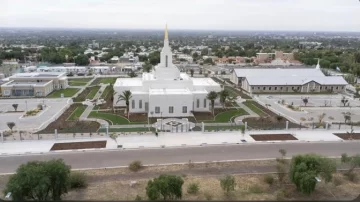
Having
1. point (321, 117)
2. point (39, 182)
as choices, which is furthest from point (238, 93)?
point (39, 182)

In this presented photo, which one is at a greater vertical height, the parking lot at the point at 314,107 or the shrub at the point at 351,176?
the parking lot at the point at 314,107

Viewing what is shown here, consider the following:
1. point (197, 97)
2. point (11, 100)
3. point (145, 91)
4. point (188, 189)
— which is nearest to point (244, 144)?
point (188, 189)

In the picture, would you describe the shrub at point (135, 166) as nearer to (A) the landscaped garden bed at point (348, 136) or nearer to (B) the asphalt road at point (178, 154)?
(B) the asphalt road at point (178, 154)

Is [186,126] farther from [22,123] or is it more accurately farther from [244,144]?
[22,123]

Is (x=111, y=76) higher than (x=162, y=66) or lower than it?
lower

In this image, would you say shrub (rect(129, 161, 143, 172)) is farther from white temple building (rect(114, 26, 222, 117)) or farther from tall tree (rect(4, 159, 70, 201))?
white temple building (rect(114, 26, 222, 117))

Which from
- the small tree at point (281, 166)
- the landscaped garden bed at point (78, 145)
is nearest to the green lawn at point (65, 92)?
the landscaped garden bed at point (78, 145)

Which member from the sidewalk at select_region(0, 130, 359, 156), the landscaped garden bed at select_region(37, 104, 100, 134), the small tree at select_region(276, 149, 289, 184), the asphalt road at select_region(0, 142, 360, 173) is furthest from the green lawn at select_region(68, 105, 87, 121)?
the small tree at select_region(276, 149, 289, 184)

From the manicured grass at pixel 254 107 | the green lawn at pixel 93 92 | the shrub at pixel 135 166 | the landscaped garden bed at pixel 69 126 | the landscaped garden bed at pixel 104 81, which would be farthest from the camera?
the landscaped garden bed at pixel 104 81
